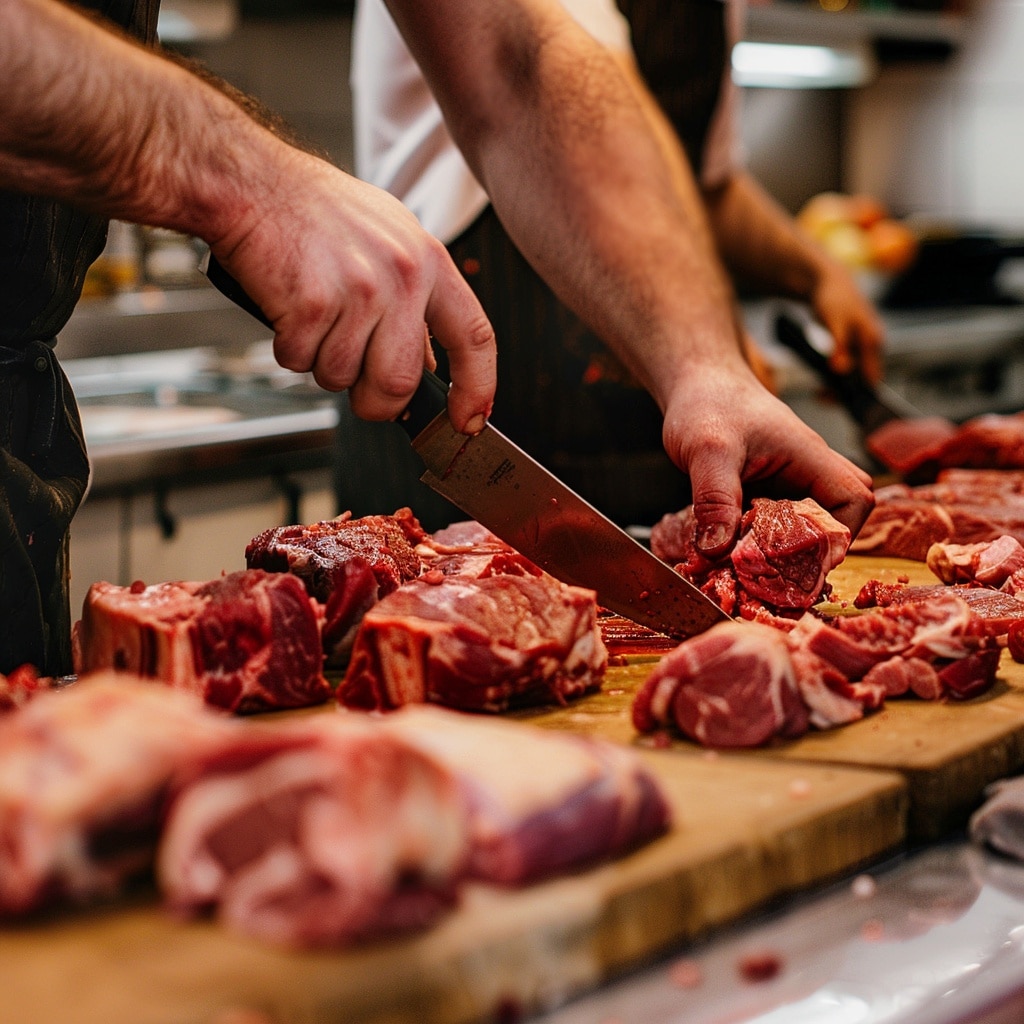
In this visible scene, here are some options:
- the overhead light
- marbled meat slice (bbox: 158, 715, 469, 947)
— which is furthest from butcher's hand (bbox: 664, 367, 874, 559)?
the overhead light

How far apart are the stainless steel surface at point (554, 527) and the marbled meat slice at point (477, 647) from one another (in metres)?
0.20

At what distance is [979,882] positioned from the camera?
1.45m

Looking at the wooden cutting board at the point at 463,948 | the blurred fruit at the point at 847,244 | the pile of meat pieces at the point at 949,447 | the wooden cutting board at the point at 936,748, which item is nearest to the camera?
the wooden cutting board at the point at 463,948

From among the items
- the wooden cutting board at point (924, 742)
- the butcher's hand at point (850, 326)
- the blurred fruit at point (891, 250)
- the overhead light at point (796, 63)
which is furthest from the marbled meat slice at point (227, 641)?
the blurred fruit at point (891, 250)

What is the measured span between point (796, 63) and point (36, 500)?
5926mm

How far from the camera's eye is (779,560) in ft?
7.39

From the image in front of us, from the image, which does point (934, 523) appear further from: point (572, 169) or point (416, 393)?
point (416, 393)

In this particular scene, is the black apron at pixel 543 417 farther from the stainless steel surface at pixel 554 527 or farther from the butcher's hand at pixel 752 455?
the stainless steel surface at pixel 554 527

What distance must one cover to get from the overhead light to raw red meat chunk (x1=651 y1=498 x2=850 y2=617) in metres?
4.75

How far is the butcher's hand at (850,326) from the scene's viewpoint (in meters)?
4.46

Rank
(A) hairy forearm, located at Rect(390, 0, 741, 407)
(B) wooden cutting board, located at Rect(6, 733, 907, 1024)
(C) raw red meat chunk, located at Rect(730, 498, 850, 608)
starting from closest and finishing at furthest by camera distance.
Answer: (B) wooden cutting board, located at Rect(6, 733, 907, 1024), (C) raw red meat chunk, located at Rect(730, 498, 850, 608), (A) hairy forearm, located at Rect(390, 0, 741, 407)

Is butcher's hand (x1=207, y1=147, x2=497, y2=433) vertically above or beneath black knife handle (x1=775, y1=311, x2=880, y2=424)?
above

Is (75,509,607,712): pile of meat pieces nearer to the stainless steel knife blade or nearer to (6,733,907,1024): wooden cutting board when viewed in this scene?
the stainless steel knife blade

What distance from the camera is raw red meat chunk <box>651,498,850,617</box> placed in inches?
88.7
